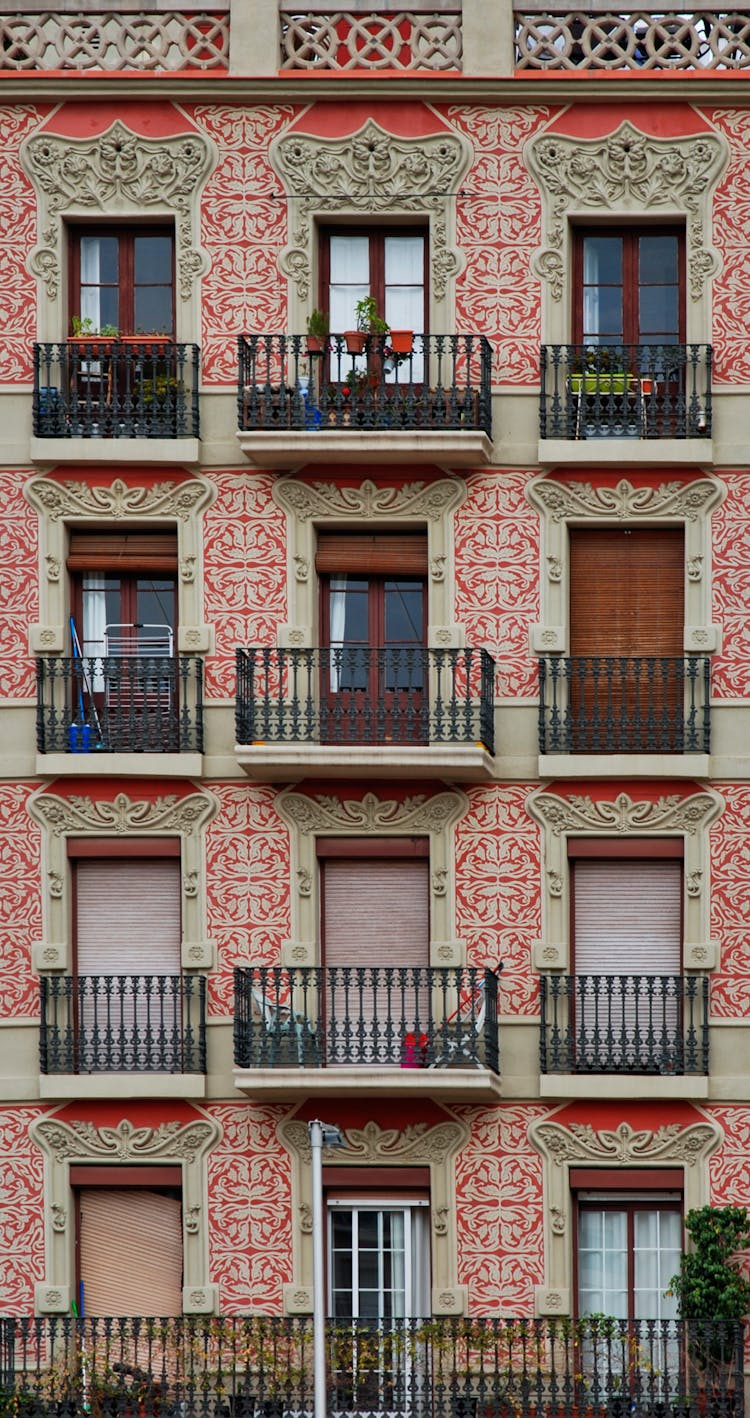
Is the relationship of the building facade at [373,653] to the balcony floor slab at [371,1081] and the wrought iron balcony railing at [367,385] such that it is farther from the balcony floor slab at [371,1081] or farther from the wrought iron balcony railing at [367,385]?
the balcony floor slab at [371,1081]

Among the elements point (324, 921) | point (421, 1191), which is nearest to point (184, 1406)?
point (421, 1191)

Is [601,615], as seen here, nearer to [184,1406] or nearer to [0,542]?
[0,542]

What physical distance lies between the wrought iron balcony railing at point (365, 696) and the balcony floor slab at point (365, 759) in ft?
1.07

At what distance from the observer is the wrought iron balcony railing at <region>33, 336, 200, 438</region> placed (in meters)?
28.8

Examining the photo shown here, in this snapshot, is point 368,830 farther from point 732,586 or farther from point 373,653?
point 732,586

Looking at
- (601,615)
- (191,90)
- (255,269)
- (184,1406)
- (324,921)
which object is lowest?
(184,1406)

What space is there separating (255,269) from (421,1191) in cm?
960

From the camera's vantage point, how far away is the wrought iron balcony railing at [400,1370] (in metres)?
27.1

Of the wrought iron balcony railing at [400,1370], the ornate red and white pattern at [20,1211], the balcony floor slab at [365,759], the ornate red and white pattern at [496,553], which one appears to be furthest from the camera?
the ornate red and white pattern at [496,553]

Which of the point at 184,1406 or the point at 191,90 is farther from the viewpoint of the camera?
the point at 191,90

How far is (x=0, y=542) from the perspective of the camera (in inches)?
1142

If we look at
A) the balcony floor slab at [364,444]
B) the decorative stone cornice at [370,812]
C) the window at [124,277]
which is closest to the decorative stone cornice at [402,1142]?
the decorative stone cornice at [370,812]

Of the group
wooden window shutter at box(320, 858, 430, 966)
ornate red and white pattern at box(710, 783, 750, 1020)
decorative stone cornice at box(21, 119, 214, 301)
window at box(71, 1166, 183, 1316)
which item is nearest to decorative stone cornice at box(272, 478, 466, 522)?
decorative stone cornice at box(21, 119, 214, 301)

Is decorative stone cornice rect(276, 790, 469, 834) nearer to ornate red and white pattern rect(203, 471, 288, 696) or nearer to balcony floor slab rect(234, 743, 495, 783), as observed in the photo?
balcony floor slab rect(234, 743, 495, 783)
